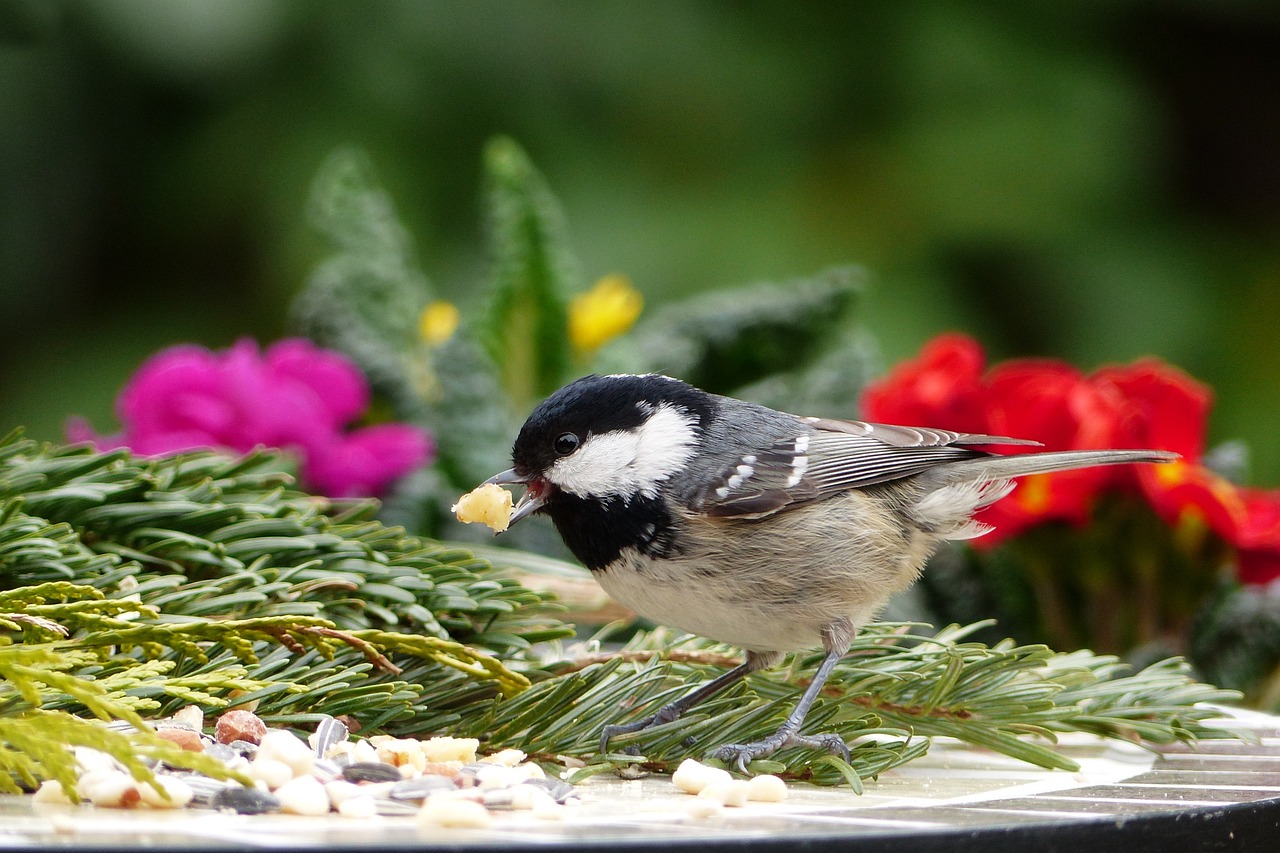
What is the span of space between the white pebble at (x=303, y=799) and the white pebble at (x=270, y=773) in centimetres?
2

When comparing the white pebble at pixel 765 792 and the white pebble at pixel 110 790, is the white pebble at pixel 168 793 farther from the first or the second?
the white pebble at pixel 765 792

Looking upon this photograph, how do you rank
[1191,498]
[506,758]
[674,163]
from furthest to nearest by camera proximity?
[674,163]
[1191,498]
[506,758]

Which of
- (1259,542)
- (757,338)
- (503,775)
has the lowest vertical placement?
(1259,542)

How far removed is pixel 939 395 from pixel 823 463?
56cm

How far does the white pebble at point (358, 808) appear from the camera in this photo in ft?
2.59

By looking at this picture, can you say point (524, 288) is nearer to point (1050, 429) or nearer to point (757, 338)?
point (757, 338)

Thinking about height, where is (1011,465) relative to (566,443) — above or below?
below

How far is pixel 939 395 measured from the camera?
179 cm

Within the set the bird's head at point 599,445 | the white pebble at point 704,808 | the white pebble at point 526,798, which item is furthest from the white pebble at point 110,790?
the bird's head at point 599,445

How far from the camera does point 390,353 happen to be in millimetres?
1979

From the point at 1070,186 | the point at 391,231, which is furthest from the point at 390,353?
the point at 1070,186

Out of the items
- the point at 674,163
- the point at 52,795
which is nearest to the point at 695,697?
the point at 52,795

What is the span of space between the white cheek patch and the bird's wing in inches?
2.2

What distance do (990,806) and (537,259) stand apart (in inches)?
51.0
